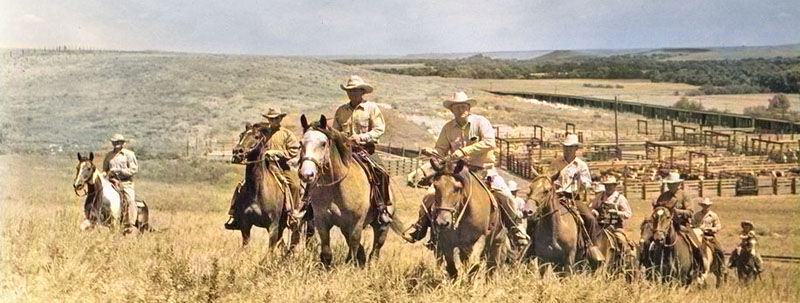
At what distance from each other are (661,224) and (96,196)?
Answer: 275 inches

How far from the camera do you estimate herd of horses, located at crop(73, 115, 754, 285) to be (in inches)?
359

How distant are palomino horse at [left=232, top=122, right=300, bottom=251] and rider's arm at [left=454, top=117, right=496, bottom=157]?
8.99 ft

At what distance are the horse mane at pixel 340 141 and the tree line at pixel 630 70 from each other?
3887 cm

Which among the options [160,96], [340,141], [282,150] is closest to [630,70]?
[160,96]

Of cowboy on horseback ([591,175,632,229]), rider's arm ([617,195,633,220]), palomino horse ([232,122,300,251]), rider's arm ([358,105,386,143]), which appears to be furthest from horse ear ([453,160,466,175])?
rider's arm ([617,195,633,220])

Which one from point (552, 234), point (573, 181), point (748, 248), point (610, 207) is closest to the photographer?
point (552, 234)

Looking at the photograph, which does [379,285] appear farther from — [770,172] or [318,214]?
[770,172]

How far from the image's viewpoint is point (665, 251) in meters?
11.6

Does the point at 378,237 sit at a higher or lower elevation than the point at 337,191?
lower

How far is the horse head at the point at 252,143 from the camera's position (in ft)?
37.2

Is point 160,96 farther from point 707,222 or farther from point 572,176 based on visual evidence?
point 572,176

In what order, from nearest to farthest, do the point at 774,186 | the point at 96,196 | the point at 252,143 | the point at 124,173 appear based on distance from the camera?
the point at 252,143, the point at 96,196, the point at 124,173, the point at 774,186

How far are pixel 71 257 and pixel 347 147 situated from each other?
302 centimetres

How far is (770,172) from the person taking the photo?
3819 cm
